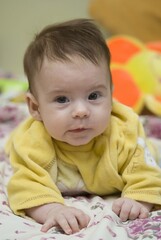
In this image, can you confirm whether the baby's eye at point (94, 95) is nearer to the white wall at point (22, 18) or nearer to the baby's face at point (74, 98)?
the baby's face at point (74, 98)

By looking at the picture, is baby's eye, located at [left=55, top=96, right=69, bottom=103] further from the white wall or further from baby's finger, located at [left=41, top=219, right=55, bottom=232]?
the white wall

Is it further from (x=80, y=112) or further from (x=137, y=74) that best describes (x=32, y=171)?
(x=137, y=74)

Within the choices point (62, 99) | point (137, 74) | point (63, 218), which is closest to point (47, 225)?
point (63, 218)

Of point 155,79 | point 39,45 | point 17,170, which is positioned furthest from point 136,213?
point 155,79

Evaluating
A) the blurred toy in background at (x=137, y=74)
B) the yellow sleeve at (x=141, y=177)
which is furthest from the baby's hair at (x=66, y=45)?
the blurred toy in background at (x=137, y=74)

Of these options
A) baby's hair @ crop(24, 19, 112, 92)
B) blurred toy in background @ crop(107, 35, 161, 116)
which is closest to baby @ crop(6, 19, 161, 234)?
baby's hair @ crop(24, 19, 112, 92)

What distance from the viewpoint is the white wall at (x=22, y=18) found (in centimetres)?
285

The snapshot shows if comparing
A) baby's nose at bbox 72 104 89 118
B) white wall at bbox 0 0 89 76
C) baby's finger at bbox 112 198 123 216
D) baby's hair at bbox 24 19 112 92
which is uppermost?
baby's hair at bbox 24 19 112 92

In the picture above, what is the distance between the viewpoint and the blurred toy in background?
180 centimetres

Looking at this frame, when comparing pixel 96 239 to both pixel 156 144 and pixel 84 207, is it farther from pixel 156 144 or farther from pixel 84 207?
pixel 156 144

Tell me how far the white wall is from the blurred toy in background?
0.72 meters

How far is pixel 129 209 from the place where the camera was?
962 mm

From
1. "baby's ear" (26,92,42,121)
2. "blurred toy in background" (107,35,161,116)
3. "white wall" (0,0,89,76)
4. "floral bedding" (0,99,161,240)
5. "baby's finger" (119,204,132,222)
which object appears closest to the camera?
"floral bedding" (0,99,161,240)

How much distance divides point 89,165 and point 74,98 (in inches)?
7.3
